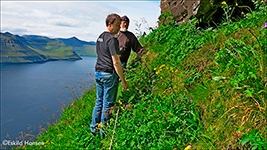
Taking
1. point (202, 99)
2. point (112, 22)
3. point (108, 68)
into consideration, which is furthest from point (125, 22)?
point (202, 99)

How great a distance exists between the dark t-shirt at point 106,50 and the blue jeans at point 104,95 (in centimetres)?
16

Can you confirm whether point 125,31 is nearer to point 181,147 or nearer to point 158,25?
point 158,25

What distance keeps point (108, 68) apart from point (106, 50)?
401 millimetres

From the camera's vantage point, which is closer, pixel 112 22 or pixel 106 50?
pixel 112 22

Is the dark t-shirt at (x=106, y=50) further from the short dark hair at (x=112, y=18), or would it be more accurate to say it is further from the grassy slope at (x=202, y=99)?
the grassy slope at (x=202, y=99)

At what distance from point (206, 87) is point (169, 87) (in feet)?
3.27

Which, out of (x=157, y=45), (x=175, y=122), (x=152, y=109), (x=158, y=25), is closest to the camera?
(x=175, y=122)

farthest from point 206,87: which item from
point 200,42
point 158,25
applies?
point 158,25

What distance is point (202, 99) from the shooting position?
3455 millimetres

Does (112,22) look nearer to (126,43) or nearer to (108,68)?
(108,68)

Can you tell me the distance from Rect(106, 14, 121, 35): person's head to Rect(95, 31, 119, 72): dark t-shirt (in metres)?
0.11

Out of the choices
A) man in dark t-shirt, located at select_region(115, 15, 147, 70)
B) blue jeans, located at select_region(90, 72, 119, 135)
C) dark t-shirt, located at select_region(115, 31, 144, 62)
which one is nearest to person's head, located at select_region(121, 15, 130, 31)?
man in dark t-shirt, located at select_region(115, 15, 147, 70)

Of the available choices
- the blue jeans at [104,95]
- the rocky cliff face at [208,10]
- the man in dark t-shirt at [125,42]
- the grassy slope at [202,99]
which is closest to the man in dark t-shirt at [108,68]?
the blue jeans at [104,95]

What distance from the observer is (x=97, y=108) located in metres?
4.73
